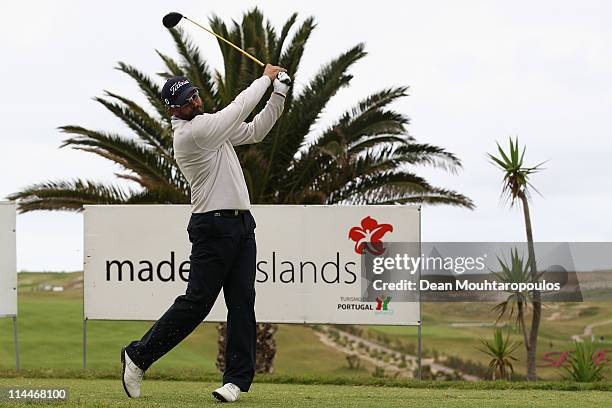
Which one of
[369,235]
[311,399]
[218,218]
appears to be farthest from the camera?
[369,235]

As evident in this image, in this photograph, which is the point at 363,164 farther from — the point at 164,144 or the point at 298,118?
the point at 164,144

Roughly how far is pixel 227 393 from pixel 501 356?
9.41m

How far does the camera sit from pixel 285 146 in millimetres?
19766

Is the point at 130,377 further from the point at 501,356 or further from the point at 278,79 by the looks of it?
the point at 501,356

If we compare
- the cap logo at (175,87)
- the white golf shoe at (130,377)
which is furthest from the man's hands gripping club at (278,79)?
the white golf shoe at (130,377)

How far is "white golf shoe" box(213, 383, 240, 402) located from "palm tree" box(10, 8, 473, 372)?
1172 cm

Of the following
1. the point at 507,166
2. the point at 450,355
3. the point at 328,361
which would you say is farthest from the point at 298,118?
the point at 328,361

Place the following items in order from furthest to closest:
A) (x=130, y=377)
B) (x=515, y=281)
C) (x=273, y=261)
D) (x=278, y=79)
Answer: (x=515, y=281) → (x=273, y=261) → (x=130, y=377) → (x=278, y=79)

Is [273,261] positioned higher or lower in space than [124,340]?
higher

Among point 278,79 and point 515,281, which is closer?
point 278,79

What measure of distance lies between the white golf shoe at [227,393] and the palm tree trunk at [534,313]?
7.52m

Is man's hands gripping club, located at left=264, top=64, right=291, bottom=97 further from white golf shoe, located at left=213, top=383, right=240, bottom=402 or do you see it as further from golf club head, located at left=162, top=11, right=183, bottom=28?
white golf shoe, located at left=213, top=383, right=240, bottom=402

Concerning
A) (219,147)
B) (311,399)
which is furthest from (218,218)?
(311,399)

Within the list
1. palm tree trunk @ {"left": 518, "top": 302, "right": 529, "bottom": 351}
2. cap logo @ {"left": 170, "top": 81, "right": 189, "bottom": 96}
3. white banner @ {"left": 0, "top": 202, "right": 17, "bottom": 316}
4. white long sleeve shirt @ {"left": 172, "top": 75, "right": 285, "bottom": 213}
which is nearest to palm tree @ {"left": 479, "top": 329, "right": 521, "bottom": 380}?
palm tree trunk @ {"left": 518, "top": 302, "right": 529, "bottom": 351}
